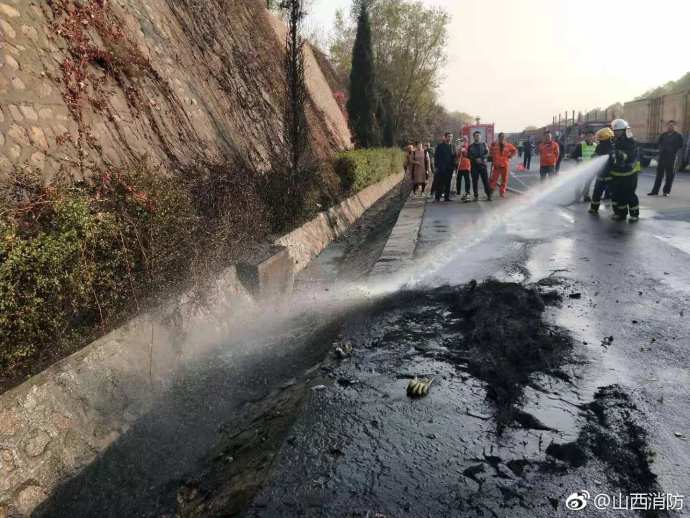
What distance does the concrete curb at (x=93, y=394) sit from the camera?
270 cm

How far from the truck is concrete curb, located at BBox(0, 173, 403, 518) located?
22.6m

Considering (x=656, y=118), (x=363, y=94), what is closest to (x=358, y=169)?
(x=363, y=94)

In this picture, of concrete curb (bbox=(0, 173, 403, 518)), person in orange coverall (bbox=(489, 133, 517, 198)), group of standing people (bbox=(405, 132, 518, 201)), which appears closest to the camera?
concrete curb (bbox=(0, 173, 403, 518))

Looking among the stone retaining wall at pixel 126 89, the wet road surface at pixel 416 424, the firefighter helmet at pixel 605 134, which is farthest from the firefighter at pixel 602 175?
the stone retaining wall at pixel 126 89

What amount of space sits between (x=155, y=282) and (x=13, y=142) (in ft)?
7.68

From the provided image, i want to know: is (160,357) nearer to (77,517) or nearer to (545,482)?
(77,517)

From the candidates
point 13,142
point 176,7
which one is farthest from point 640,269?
point 176,7

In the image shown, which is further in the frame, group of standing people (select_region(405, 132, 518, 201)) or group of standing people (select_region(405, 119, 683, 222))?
group of standing people (select_region(405, 132, 518, 201))

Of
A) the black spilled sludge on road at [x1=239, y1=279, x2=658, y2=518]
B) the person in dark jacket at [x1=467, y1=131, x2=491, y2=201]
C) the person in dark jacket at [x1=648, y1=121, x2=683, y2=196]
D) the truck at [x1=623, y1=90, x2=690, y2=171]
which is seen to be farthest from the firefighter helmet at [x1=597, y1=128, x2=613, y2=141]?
the truck at [x1=623, y1=90, x2=690, y2=171]

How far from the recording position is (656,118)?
961 inches

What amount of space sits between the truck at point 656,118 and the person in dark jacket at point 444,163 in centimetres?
1181

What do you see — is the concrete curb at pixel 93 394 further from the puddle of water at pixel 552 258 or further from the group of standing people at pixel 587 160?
the group of standing people at pixel 587 160

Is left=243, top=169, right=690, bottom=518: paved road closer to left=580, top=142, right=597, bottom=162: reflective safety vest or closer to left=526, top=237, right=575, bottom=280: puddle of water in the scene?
left=526, top=237, right=575, bottom=280: puddle of water

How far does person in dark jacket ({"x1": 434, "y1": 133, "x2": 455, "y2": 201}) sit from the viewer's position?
1470 cm
